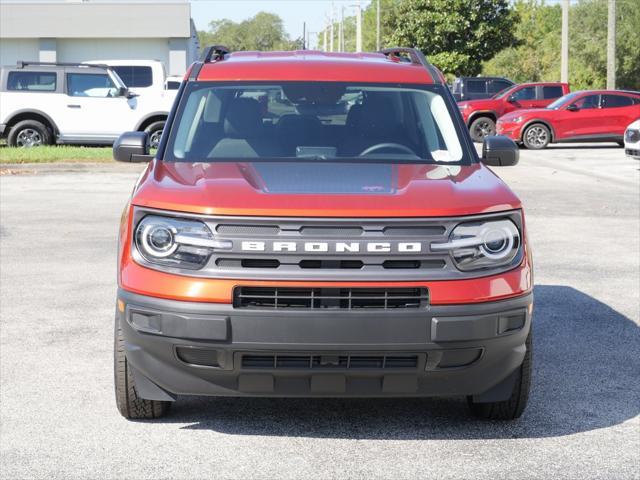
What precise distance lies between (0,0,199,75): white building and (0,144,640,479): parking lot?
171ft

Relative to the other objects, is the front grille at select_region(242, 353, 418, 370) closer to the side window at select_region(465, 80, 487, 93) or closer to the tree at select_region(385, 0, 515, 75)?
the side window at select_region(465, 80, 487, 93)

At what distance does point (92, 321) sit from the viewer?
7.51 metres

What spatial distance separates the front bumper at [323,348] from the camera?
177 inches

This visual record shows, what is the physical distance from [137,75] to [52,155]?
26.4 feet


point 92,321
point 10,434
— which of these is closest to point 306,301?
point 10,434

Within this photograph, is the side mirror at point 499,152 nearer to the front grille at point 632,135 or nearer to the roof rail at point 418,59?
the roof rail at point 418,59

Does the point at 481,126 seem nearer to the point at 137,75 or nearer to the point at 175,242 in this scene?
the point at 137,75

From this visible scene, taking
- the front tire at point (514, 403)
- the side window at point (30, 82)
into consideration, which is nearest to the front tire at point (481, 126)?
the side window at point (30, 82)

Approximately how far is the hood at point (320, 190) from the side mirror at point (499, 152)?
0.84m

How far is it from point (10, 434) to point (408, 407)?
1891 millimetres

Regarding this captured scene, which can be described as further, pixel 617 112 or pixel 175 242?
pixel 617 112

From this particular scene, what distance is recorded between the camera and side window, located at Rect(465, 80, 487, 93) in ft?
122

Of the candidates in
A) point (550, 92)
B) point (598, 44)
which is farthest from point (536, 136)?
point (598, 44)

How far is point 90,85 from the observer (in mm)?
24500
